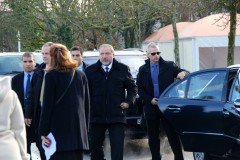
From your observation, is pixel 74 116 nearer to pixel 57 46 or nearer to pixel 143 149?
pixel 57 46

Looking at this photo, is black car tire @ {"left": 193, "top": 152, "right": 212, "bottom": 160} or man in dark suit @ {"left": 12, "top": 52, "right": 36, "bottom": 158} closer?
man in dark suit @ {"left": 12, "top": 52, "right": 36, "bottom": 158}

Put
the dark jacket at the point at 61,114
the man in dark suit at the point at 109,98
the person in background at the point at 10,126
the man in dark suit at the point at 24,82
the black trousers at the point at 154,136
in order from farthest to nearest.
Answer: the black trousers at the point at 154,136
the man in dark suit at the point at 109,98
the man in dark suit at the point at 24,82
the dark jacket at the point at 61,114
the person in background at the point at 10,126

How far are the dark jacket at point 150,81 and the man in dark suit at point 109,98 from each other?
1.28ft

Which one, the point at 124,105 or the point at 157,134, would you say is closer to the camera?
the point at 124,105

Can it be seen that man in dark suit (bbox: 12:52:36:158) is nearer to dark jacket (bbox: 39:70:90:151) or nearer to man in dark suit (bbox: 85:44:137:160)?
man in dark suit (bbox: 85:44:137:160)

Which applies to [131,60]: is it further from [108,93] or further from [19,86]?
[19,86]

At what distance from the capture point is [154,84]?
911cm

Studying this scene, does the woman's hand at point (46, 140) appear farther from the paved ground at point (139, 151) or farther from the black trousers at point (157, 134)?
the paved ground at point (139, 151)

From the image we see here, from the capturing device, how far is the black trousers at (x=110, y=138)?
8398mm

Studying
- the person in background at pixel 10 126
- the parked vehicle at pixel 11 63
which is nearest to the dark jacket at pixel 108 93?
the person in background at pixel 10 126

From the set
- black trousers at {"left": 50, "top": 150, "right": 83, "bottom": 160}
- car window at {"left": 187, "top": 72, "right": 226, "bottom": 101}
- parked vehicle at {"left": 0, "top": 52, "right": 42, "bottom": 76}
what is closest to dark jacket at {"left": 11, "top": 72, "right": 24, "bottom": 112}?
black trousers at {"left": 50, "top": 150, "right": 83, "bottom": 160}

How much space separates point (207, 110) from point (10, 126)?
148 inches

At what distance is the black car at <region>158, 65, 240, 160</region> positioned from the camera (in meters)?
7.69

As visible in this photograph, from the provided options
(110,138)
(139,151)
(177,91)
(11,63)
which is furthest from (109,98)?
(11,63)
